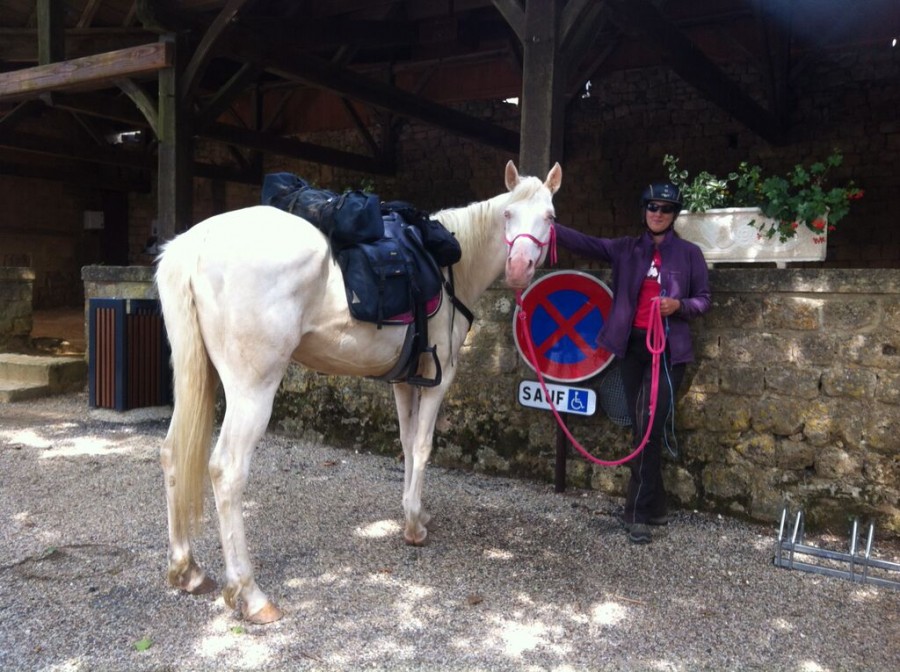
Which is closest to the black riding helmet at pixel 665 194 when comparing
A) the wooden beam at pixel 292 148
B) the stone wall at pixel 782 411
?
the stone wall at pixel 782 411

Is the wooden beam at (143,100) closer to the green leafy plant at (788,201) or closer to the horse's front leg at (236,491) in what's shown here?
the horse's front leg at (236,491)

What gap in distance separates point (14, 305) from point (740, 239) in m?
7.88

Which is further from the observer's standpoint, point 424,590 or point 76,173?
point 76,173

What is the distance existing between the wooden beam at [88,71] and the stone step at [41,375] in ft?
8.49

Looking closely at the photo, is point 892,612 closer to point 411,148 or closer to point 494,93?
point 494,93

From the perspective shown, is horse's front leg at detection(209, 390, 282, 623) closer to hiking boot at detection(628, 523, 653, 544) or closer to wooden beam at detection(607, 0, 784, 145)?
hiking boot at detection(628, 523, 653, 544)

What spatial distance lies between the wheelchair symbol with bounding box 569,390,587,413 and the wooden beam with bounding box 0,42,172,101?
172 inches

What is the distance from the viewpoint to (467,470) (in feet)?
14.9

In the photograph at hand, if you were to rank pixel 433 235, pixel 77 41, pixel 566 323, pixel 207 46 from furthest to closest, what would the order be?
1. pixel 77 41
2. pixel 207 46
3. pixel 566 323
4. pixel 433 235

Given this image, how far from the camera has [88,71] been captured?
6012 mm

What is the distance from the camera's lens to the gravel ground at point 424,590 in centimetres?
236

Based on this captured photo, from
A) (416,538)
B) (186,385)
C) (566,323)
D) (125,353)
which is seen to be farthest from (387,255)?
(125,353)

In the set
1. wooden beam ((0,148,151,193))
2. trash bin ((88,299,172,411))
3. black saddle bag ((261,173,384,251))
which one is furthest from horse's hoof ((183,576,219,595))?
wooden beam ((0,148,151,193))

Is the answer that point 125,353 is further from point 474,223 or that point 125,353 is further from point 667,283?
point 667,283
